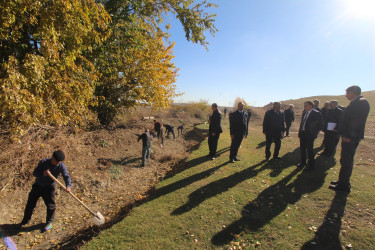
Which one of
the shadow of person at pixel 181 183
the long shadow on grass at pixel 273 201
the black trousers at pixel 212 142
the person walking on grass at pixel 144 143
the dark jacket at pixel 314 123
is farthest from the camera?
the person walking on grass at pixel 144 143

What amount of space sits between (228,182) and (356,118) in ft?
12.2

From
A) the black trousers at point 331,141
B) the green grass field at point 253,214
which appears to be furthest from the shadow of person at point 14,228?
the black trousers at point 331,141

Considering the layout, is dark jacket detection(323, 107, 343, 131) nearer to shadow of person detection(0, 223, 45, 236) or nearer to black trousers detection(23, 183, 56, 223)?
black trousers detection(23, 183, 56, 223)

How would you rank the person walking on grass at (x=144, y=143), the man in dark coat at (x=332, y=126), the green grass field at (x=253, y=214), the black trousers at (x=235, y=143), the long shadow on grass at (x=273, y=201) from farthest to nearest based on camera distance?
the person walking on grass at (x=144, y=143), the black trousers at (x=235, y=143), the man in dark coat at (x=332, y=126), the long shadow on grass at (x=273, y=201), the green grass field at (x=253, y=214)

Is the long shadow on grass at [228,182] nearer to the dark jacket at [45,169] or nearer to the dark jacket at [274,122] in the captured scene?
the dark jacket at [274,122]

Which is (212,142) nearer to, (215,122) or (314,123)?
(215,122)

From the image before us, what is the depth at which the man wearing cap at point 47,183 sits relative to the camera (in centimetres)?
412

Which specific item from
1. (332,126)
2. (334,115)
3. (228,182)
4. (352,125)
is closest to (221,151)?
(228,182)

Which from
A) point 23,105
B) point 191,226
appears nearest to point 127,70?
point 23,105

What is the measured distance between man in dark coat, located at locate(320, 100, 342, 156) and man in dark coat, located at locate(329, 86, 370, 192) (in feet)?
10.0

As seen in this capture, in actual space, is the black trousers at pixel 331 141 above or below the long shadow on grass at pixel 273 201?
above

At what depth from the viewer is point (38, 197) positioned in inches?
173

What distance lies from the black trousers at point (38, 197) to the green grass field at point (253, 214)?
172 centimetres

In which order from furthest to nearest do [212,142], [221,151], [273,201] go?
[221,151], [212,142], [273,201]
